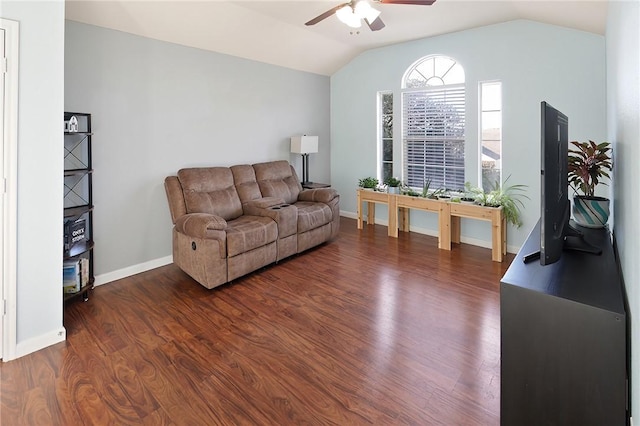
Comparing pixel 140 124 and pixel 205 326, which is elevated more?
pixel 140 124

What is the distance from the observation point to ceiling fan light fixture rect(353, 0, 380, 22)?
122 inches

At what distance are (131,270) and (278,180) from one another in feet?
7.03

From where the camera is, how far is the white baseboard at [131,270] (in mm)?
3581

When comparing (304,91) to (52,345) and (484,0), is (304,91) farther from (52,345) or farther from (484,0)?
(52,345)

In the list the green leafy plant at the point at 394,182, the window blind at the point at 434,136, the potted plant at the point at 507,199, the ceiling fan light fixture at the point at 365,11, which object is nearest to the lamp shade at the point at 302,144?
the green leafy plant at the point at 394,182

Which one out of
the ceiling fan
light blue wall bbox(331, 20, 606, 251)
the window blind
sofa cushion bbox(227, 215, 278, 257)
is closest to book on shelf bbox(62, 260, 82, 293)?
sofa cushion bbox(227, 215, 278, 257)

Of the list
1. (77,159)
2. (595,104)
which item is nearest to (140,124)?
(77,159)

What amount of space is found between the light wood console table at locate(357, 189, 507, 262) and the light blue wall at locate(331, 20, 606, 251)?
0.18 m

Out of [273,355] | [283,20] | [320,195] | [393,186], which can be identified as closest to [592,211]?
[273,355]

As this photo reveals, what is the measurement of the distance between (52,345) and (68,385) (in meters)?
0.57

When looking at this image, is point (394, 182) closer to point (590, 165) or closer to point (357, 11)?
point (357, 11)

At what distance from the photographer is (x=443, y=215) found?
4.68 metres

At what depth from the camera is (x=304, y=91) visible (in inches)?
229

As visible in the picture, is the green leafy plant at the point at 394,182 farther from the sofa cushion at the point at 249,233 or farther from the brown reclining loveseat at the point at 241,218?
the sofa cushion at the point at 249,233
